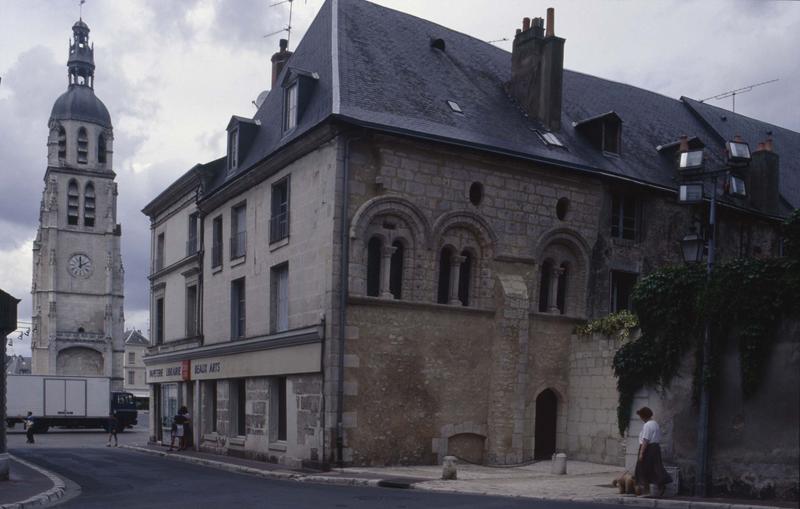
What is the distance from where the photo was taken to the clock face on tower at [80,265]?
75.4 metres

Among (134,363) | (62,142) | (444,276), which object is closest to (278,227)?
(444,276)

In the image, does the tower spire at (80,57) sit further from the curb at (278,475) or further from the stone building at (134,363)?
the curb at (278,475)

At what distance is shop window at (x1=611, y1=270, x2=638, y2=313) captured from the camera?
75.8 feet

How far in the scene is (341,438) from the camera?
60.0 ft

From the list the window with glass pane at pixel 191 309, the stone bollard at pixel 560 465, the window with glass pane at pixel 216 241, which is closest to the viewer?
the stone bollard at pixel 560 465

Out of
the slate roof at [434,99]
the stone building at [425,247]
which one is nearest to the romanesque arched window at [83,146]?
the slate roof at [434,99]

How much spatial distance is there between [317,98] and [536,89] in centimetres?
620

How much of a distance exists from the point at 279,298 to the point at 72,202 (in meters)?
60.7

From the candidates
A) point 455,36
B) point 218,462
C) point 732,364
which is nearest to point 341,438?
point 218,462

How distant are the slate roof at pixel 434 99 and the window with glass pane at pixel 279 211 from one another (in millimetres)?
858

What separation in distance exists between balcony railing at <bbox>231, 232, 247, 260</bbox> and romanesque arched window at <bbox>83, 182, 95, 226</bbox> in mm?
56940

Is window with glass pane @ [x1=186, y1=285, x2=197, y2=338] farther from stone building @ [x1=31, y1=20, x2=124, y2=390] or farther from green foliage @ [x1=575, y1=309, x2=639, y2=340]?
stone building @ [x1=31, y1=20, x2=124, y2=390]

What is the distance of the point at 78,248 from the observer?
76.2 m

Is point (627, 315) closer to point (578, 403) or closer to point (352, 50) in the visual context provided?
point (578, 403)
